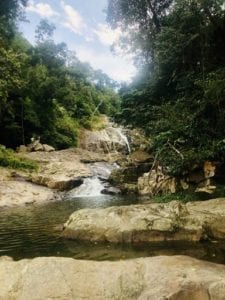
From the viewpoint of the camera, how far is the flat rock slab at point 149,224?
34.0 ft

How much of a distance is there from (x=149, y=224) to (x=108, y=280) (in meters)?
5.20

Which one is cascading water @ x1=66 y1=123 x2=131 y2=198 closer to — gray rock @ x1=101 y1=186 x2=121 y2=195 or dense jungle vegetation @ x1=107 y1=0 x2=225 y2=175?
gray rock @ x1=101 y1=186 x2=121 y2=195

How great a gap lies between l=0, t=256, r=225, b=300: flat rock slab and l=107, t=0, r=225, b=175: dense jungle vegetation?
8735 mm

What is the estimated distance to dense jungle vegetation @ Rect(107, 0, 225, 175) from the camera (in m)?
14.6

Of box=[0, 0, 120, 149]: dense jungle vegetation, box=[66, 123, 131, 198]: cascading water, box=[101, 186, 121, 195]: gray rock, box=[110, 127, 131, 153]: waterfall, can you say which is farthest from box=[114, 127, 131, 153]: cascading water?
box=[101, 186, 121, 195]: gray rock

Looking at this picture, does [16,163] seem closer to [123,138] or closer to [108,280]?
[123,138]

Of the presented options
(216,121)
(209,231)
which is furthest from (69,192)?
(209,231)

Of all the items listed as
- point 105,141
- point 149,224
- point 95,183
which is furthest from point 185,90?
point 105,141

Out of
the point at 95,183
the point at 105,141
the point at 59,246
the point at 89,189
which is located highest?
the point at 105,141

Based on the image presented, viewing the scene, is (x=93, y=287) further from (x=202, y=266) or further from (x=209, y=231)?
(x=209, y=231)

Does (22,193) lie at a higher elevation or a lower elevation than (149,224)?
lower

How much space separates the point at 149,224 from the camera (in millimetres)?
10523

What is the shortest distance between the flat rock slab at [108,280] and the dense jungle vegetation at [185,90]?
8.73 meters

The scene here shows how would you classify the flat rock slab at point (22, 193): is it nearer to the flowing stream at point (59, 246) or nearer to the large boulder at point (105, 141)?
the flowing stream at point (59, 246)
